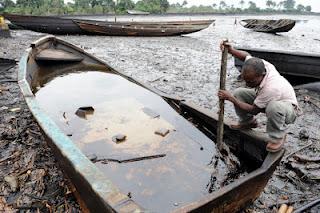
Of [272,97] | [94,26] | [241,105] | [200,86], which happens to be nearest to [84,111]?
[241,105]

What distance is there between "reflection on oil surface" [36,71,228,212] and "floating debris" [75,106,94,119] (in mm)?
49

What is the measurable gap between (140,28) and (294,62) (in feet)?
35.0

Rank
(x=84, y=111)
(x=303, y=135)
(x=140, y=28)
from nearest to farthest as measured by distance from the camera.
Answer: (x=303, y=135)
(x=84, y=111)
(x=140, y=28)

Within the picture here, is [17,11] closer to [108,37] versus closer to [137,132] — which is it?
[108,37]

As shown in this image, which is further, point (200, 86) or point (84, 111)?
point (200, 86)

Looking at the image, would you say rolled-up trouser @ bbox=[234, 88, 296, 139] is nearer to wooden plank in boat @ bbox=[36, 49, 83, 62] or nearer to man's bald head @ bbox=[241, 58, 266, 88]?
man's bald head @ bbox=[241, 58, 266, 88]

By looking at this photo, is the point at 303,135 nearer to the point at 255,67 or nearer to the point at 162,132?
the point at 255,67

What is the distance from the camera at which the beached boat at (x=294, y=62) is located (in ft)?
21.8

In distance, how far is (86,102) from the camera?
17.8 feet

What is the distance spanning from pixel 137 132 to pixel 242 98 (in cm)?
157

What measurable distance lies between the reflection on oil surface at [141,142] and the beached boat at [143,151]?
1 cm

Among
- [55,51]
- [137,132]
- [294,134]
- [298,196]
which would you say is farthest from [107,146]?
[55,51]

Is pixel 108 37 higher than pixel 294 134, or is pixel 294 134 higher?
pixel 108 37

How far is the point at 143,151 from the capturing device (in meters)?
3.66
